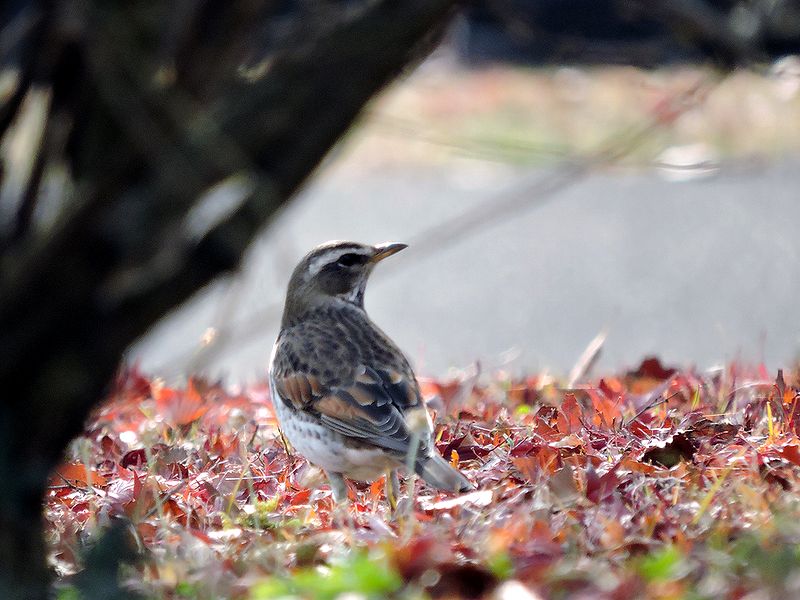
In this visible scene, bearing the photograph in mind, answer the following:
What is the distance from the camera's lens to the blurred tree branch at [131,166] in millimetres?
3131

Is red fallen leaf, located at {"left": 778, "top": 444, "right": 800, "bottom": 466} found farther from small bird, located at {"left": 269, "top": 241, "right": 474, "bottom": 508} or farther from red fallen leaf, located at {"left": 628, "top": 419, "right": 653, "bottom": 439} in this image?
small bird, located at {"left": 269, "top": 241, "right": 474, "bottom": 508}

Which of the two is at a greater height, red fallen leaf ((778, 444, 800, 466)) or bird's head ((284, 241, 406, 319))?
red fallen leaf ((778, 444, 800, 466))

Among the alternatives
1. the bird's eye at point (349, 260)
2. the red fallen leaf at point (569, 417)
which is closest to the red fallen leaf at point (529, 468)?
the red fallen leaf at point (569, 417)

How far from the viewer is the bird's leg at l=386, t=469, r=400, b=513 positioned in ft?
16.1

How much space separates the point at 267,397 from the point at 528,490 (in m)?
2.83

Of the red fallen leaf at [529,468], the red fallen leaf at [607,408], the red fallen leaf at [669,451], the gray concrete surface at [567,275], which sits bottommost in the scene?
the gray concrete surface at [567,275]

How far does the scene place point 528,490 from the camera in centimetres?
453

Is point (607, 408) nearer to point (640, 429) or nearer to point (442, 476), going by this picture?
point (640, 429)

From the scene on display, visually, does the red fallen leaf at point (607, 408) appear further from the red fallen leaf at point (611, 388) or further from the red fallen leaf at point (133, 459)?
the red fallen leaf at point (133, 459)

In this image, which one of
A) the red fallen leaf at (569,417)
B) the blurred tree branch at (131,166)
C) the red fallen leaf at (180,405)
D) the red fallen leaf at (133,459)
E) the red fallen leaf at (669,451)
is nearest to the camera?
the blurred tree branch at (131,166)

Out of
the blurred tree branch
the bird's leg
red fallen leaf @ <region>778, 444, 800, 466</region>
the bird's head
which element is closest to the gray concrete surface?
the bird's head

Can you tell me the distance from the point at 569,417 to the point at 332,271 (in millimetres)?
1632

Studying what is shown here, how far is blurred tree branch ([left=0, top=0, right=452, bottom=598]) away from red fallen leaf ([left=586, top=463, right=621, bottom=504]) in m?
1.66

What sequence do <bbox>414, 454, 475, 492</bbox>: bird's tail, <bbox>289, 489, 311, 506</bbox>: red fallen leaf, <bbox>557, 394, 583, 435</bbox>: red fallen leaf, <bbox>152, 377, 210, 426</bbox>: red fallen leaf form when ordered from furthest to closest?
<bbox>152, 377, 210, 426</bbox>: red fallen leaf, <bbox>557, 394, 583, 435</bbox>: red fallen leaf, <bbox>289, 489, 311, 506</bbox>: red fallen leaf, <bbox>414, 454, 475, 492</bbox>: bird's tail
